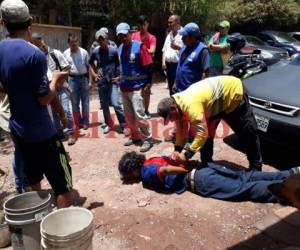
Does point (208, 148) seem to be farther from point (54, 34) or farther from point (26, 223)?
point (54, 34)

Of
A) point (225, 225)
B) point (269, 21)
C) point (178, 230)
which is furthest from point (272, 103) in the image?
point (269, 21)

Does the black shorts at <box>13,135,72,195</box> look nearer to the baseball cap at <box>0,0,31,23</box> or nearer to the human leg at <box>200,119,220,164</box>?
the baseball cap at <box>0,0,31,23</box>

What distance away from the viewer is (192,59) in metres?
4.98

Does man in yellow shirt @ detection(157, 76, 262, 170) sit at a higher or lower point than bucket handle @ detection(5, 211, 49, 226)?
higher

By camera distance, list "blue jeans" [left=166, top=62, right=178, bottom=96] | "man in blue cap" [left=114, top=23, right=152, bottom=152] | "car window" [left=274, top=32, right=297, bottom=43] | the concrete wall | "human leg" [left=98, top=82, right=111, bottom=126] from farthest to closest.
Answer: "car window" [left=274, top=32, right=297, bottom=43] < the concrete wall < "blue jeans" [left=166, top=62, right=178, bottom=96] < "human leg" [left=98, top=82, right=111, bottom=126] < "man in blue cap" [left=114, top=23, right=152, bottom=152]

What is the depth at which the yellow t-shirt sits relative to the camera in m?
3.68

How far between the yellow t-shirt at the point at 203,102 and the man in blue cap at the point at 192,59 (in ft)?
3.07

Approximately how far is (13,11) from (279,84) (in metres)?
3.56

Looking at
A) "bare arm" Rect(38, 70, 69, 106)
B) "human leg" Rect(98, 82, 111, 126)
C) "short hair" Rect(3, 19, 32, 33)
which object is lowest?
"human leg" Rect(98, 82, 111, 126)

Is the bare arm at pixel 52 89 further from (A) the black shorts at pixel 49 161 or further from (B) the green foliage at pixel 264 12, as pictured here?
(B) the green foliage at pixel 264 12

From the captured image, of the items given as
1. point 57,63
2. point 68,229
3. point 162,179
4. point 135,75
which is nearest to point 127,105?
point 135,75

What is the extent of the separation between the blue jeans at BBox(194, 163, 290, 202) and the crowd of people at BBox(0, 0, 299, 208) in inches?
0.4

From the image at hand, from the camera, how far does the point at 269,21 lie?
844 inches

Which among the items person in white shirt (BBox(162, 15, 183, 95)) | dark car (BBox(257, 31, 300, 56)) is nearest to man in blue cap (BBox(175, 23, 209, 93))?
person in white shirt (BBox(162, 15, 183, 95))
